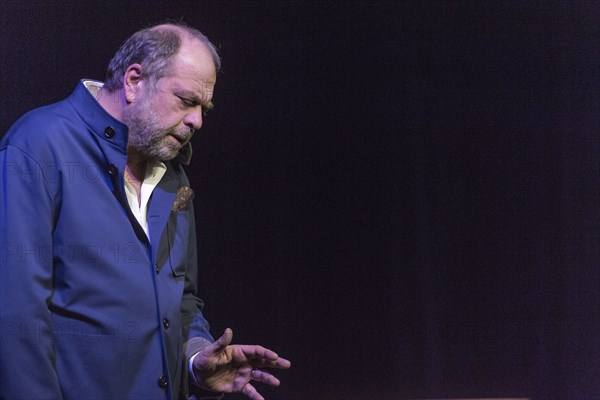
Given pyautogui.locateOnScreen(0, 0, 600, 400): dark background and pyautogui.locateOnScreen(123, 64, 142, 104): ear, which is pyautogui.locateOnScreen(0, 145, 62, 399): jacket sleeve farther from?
pyautogui.locateOnScreen(0, 0, 600, 400): dark background

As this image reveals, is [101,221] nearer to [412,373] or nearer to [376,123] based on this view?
[376,123]

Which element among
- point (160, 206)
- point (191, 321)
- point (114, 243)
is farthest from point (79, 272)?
point (191, 321)

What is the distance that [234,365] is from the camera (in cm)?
142

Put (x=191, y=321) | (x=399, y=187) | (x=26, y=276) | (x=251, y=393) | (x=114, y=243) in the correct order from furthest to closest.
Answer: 1. (x=399, y=187)
2. (x=191, y=321)
3. (x=251, y=393)
4. (x=114, y=243)
5. (x=26, y=276)

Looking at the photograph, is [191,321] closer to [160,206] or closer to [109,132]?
[160,206]

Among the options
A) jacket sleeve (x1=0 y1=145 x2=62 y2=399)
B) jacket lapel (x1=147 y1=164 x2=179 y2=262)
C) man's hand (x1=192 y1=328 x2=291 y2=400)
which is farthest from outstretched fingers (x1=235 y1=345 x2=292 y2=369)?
jacket sleeve (x1=0 y1=145 x2=62 y2=399)

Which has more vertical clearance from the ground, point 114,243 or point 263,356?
point 114,243

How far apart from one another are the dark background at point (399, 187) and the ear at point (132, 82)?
1.38ft

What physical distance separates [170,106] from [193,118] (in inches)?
2.0

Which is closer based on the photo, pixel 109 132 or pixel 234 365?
pixel 109 132

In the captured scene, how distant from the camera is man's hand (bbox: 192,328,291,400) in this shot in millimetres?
1354

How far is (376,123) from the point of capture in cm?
200

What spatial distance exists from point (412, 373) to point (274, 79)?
0.93 metres

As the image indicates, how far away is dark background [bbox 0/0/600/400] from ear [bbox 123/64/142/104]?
16.6 inches
